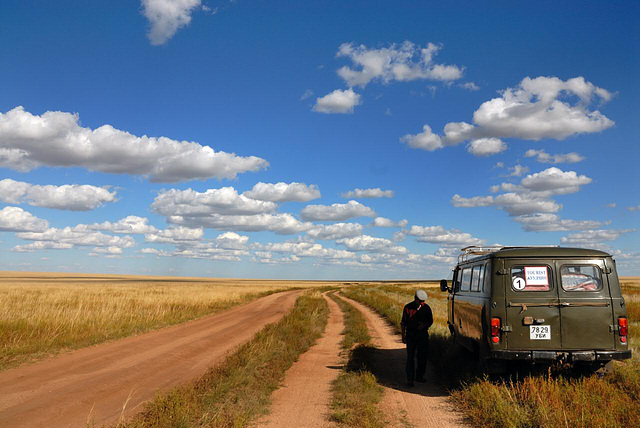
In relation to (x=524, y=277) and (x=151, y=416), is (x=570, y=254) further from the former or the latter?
(x=151, y=416)

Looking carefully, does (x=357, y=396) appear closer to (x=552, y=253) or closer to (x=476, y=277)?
(x=476, y=277)

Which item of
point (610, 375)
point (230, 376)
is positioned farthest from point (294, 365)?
point (610, 375)

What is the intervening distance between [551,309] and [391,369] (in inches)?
Result: 173

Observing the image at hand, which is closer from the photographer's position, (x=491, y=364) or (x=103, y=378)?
(x=491, y=364)

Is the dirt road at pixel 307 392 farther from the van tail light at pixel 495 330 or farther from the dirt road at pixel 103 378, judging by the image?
the van tail light at pixel 495 330

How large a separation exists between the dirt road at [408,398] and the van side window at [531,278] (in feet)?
8.16

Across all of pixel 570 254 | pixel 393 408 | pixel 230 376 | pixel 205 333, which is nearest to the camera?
pixel 393 408

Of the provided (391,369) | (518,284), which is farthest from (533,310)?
(391,369)

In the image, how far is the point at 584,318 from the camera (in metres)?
7.84

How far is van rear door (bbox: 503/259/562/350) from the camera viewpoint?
309 inches

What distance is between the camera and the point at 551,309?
26.0 feet

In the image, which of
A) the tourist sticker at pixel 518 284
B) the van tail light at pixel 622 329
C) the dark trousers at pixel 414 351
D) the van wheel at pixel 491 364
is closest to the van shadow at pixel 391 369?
the dark trousers at pixel 414 351

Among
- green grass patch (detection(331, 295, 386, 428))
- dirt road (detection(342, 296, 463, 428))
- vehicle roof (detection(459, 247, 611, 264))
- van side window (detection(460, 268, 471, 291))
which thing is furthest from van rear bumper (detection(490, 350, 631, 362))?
van side window (detection(460, 268, 471, 291))

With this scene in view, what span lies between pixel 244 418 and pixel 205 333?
12.1m
